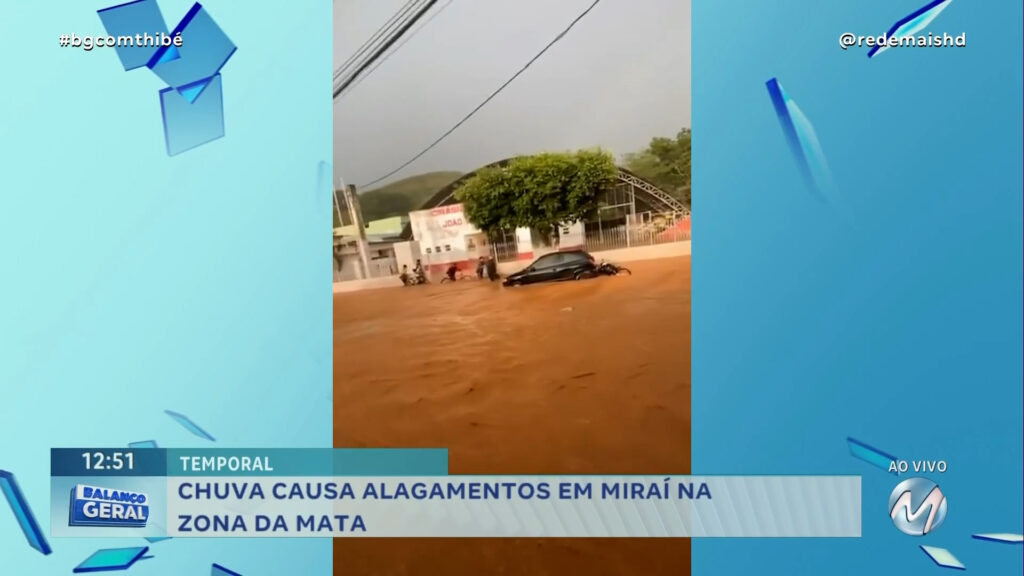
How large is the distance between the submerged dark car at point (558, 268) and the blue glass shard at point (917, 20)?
2.83ft

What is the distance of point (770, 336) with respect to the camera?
1.34m

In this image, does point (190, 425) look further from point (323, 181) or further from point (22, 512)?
point (323, 181)

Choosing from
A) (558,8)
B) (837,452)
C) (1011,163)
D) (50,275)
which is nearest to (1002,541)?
(837,452)

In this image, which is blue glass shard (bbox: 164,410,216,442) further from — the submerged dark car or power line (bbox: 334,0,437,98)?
power line (bbox: 334,0,437,98)

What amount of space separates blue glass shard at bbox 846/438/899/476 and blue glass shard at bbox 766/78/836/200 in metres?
0.58

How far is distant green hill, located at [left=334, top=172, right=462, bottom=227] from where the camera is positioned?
137 centimetres

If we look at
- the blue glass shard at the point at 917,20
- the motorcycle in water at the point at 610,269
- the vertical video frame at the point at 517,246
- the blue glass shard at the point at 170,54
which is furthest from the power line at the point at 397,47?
the blue glass shard at the point at 917,20

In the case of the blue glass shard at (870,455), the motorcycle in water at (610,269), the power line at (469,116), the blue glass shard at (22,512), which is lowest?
the blue glass shard at (22,512)

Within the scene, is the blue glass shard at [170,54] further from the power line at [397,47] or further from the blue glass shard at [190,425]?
the blue glass shard at [190,425]

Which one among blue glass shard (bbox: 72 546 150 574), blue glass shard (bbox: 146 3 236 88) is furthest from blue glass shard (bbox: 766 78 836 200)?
blue glass shard (bbox: 72 546 150 574)

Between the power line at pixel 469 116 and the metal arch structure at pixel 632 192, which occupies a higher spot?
the power line at pixel 469 116

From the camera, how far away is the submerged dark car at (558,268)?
136cm

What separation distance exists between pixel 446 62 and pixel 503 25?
0.53 feet

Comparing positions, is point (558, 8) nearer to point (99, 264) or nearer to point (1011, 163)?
point (1011, 163)
